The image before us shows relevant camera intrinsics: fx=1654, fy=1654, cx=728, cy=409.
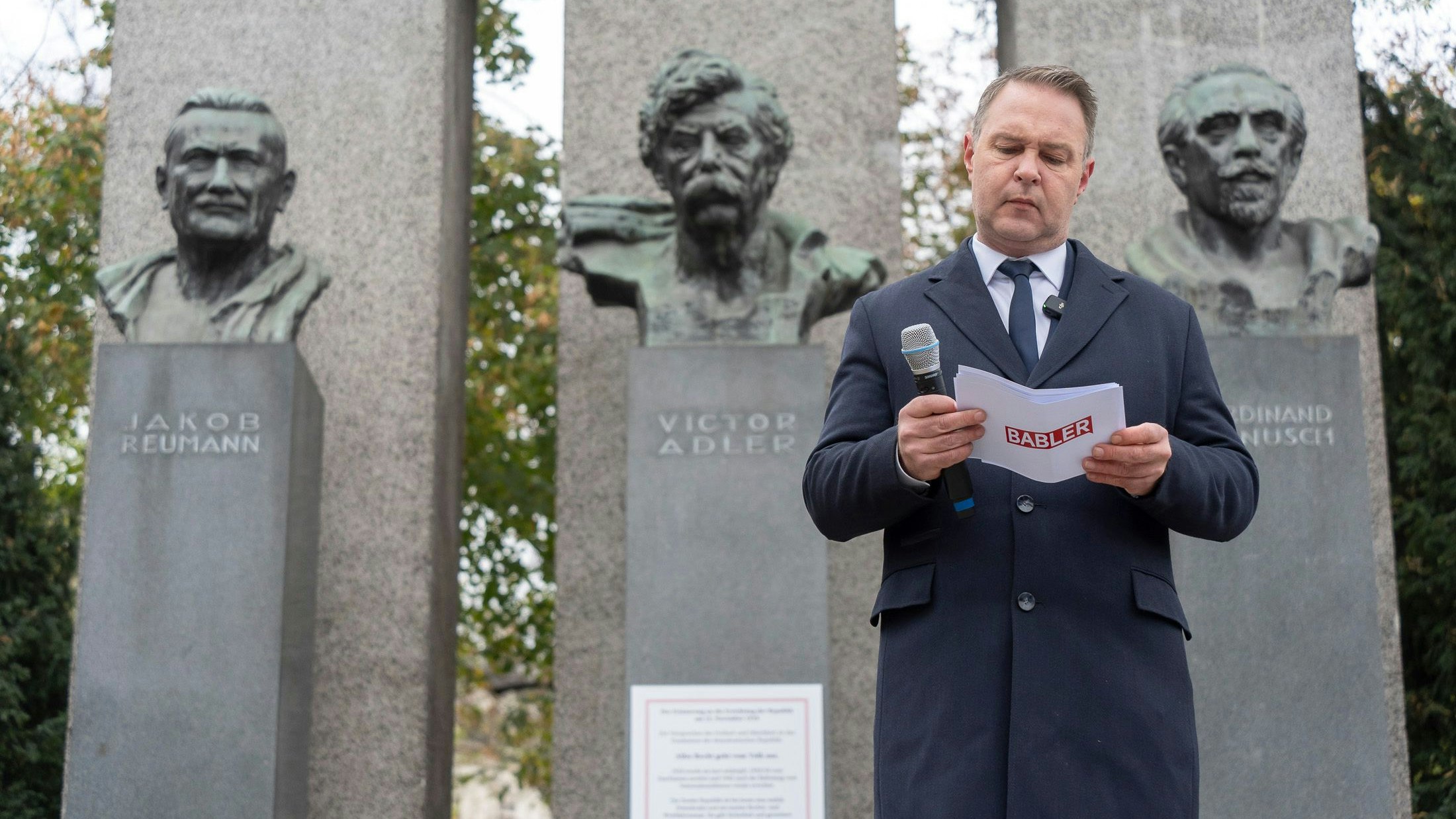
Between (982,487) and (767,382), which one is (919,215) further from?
(982,487)

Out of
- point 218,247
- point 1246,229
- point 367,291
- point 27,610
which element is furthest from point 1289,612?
point 27,610

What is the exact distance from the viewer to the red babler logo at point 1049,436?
2.21m

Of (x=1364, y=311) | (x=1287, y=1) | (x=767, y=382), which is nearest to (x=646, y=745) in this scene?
(x=767, y=382)

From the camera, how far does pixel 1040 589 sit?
7.77ft

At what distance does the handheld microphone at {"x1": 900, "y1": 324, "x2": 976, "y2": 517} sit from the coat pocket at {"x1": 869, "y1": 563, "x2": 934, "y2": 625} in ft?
0.44

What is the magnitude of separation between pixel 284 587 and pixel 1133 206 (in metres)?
4.39

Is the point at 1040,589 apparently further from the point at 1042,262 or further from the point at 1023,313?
the point at 1042,262

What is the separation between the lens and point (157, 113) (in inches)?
317

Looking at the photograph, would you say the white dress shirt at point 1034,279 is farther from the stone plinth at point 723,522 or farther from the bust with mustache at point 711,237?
the bust with mustache at point 711,237

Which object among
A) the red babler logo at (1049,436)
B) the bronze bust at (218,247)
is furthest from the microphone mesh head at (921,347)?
the bronze bust at (218,247)

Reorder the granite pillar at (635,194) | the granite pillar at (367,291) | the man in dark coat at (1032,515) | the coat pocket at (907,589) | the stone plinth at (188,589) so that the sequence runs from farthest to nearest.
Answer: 1. the granite pillar at (635,194)
2. the granite pillar at (367,291)
3. the stone plinth at (188,589)
4. the coat pocket at (907,589)
5. the man in dark coat at (1032,515)

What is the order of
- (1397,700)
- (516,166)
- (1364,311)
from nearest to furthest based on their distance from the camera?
(1397,700), (1364,311), (516,166)

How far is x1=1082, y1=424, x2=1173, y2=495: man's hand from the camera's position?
87.1 inches

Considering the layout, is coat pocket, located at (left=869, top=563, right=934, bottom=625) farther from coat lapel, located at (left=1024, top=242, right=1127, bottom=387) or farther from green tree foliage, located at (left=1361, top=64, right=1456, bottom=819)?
green tree foliage, located at (left=1361, top=64, right=1456, bottom=819)
